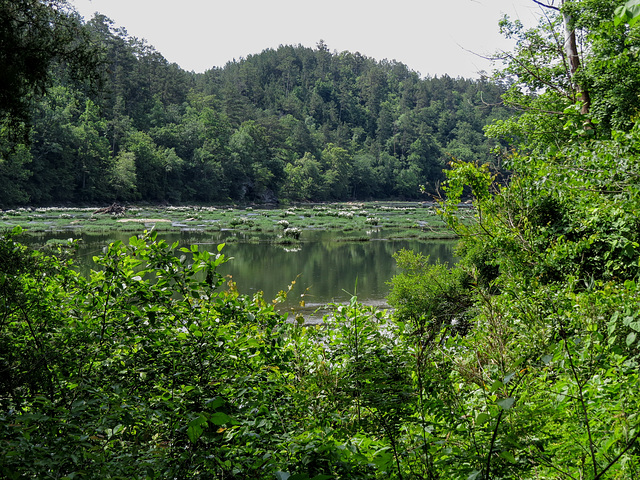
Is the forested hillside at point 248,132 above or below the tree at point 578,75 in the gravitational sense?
above

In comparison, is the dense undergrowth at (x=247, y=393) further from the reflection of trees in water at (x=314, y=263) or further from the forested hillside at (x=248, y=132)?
the reflection of trees in water at (x=314, y=263)

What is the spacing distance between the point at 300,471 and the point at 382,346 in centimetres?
139

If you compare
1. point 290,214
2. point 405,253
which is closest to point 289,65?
point 290,214

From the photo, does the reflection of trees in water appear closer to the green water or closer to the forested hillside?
the green water

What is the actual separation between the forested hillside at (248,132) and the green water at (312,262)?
712cm

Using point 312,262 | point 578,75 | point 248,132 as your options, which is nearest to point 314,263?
point 312,262

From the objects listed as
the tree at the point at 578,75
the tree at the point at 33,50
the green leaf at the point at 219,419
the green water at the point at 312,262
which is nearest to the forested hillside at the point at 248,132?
the tree at the point at 33,50

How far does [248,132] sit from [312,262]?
7468cm

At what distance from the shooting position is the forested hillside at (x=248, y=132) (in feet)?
188

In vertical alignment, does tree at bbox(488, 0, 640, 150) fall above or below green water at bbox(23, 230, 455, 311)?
above

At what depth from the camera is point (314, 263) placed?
830 inches

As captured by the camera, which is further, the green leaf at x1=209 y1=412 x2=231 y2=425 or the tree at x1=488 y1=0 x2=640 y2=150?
the tree at x1=488 y1=0 x2=640 y2=150

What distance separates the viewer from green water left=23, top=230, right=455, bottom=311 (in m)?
15.3

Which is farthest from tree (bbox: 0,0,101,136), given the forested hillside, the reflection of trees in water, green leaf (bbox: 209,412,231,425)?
the reflection of trees in water
